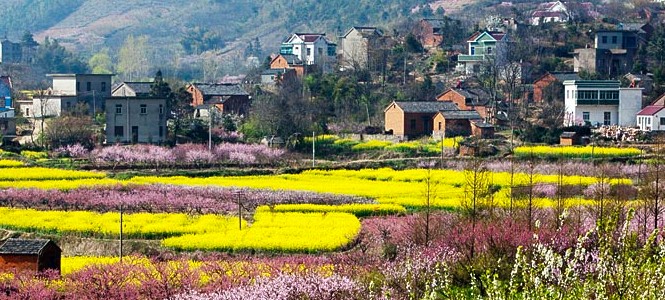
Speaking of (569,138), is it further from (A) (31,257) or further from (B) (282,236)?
(A) (31,257)

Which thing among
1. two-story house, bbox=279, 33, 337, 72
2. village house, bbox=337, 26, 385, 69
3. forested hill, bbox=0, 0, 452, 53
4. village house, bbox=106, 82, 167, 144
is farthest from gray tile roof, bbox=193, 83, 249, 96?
forested hill, bbox=0, 0, 452, 53

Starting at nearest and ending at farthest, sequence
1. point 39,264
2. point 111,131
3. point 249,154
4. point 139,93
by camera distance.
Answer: point 39,264
point 249,154
point 111,131
point 139,93

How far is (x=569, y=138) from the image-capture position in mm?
49344

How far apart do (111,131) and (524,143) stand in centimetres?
1906

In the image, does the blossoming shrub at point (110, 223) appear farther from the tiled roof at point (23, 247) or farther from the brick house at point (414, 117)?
the brick house at point (414, 117)

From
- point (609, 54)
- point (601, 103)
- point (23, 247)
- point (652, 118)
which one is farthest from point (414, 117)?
point (23, 247)

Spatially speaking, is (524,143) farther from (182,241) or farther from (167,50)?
(167,50)

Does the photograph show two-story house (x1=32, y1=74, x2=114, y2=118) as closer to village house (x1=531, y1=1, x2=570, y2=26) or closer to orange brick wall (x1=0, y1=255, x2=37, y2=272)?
Result: village house (x1=531, y1=1, x2=570, y2=26)

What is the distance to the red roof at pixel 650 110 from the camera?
5100 cm

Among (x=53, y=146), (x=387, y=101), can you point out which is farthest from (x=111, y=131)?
(x=387, y=101)

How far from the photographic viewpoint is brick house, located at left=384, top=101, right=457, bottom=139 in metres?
54.5

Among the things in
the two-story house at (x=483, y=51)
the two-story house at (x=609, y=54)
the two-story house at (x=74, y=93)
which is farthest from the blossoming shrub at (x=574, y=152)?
the two-story house at (x=74, y=93)

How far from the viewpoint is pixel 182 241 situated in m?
28.2

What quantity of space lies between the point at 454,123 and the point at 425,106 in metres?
2.38
